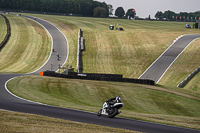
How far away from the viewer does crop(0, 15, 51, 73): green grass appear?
5906 centimetres

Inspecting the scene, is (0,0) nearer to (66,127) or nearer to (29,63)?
(29,63)

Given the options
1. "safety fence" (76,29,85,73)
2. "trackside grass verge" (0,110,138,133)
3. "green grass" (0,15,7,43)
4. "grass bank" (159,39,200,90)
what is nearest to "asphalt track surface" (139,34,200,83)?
"grass bank" (159,39,200,90)

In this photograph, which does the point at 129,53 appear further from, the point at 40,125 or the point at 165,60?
the point at 40,125

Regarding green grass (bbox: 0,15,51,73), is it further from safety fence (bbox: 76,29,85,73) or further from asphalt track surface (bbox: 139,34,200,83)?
asphalt track surface (bbox: 139,34,200,83)

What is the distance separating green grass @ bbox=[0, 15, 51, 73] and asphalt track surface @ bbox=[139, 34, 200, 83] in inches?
896

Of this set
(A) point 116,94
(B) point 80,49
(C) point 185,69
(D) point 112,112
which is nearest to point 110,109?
(D) point 112,112

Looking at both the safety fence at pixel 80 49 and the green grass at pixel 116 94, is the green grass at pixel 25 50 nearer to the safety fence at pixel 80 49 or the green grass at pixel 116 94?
the safety fence at pixel 80 49

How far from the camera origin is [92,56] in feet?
222

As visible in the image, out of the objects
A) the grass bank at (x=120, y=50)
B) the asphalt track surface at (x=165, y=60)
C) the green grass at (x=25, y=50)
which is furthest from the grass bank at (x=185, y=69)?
the green grass at (x=25, y=50)

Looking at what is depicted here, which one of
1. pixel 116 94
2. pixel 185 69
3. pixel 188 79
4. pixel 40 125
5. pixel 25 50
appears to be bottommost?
pixel 188 79

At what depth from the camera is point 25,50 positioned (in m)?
69.9

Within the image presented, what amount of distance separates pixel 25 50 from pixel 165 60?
33026mm

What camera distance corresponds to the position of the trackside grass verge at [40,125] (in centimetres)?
1285

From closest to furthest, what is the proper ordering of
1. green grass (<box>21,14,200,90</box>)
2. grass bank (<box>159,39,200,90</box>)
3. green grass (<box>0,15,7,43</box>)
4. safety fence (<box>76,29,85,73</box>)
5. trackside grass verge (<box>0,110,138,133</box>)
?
trackside grass verge (<box>0,110,138,133</box>), grass bank (<box>159,39,200,90</box>), green grass (<box>21,14,200,90</box>), safety fence (<box>76,29,85,73</box>), green grass (<box>0,15,7,43</box>)
